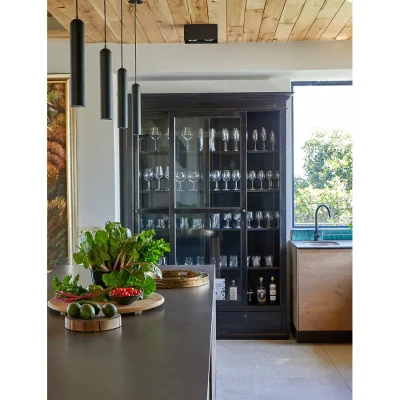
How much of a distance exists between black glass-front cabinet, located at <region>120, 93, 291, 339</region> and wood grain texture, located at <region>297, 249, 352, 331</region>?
271 mm

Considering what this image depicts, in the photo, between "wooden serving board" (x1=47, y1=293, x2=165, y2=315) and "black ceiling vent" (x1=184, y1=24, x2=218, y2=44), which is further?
"black ceiling vent" (x1=184, y1=24, x2=218, y2=44)

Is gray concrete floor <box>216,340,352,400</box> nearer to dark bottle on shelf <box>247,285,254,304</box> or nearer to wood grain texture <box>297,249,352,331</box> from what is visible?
wood grain texture <box>297,249,352,331</box>

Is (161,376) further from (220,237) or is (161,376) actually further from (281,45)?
(281,45)

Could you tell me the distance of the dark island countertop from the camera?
1409 millimetres

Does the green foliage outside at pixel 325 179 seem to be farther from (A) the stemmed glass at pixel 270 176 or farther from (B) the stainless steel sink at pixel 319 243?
(A) the stemmed glass at pixel 270 176

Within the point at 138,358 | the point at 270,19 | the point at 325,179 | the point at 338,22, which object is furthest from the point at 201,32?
the point at 138,358

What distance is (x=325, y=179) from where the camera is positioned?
5699mm

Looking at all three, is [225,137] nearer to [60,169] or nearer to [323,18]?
[323,18]

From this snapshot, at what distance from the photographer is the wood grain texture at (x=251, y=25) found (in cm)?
410

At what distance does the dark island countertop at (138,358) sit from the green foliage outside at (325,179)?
11.1ft

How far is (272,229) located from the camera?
5.19 meters

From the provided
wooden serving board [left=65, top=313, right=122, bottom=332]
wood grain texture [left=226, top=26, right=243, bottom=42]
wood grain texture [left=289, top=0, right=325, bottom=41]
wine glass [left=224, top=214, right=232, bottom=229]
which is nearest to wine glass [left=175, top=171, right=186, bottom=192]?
wine glass [left=224, top=214, right=232, bottom=229]

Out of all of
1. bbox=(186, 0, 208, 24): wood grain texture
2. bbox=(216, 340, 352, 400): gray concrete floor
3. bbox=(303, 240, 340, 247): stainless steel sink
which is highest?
bbox=(186, 0, 208, 24): wood grain texture
